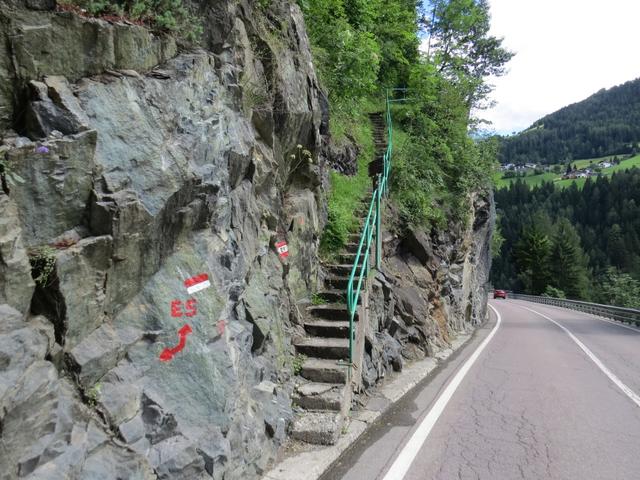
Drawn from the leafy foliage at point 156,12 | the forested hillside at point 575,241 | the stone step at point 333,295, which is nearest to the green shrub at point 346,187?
the stone step at point 333,295

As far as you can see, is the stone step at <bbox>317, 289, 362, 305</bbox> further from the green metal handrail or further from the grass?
the grass

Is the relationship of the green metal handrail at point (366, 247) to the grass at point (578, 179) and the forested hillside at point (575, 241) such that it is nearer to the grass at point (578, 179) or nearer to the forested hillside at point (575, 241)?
the forested hillside at point (575, 241)

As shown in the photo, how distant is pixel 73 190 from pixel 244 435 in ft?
8.44

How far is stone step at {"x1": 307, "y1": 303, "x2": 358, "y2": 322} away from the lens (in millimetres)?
7455

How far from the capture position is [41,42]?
3443mm

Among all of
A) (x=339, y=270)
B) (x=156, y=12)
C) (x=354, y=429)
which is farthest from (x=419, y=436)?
(x=156, y=12)

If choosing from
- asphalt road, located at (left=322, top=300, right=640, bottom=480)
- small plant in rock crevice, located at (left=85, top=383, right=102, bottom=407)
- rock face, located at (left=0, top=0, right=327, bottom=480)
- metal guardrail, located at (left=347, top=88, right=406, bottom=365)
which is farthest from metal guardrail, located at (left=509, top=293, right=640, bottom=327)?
small plant in rock crevice, located at (left=85, top=383, right=102, bottom=407)

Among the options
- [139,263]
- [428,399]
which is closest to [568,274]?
[428,399]

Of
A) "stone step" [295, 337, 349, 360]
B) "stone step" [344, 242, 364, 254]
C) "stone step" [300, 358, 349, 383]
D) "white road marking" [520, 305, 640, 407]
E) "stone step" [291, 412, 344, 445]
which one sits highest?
"stone step" [344, 242, 364, 254]

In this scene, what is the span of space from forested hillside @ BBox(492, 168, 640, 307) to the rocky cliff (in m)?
46.0

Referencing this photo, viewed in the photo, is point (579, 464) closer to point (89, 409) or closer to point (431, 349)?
point (89, 409)

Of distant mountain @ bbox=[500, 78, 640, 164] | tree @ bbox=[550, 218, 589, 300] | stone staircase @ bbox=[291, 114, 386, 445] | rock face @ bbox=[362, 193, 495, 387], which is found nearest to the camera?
stone staircase @ bbox=[291, 114, 386, 445]

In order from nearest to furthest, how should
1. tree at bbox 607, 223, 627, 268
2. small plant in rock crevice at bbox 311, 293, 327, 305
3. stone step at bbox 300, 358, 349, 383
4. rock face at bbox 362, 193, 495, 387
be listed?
stone step at bbox 300, 358, 349, 383, small plant in rock crevice at bbox 311, 293, 327, 305, rock face at bbox 362, 193, 495, 387, tree at bbox 607, 223, 627, 268

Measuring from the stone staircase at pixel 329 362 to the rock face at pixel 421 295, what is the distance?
0.66 meters
